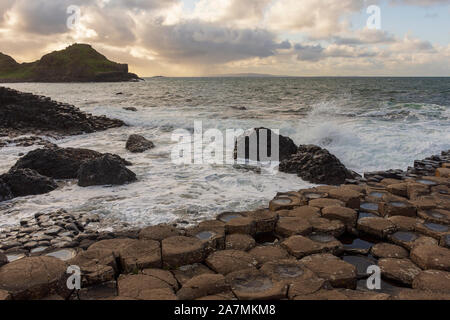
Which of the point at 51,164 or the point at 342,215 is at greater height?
the point at 51,164

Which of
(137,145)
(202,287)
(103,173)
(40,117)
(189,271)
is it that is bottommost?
(189,271)

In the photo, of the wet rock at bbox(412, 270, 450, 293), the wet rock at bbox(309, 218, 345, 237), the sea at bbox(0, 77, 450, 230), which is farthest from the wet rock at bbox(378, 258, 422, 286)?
the sea at bbox(0, 77, 450, 230)

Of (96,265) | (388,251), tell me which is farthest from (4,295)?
(388,251)

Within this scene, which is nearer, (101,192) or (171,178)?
(101,192)

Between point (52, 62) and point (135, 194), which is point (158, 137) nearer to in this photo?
point (135, 194)

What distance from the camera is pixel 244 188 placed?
745 cm

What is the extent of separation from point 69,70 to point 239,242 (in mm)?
128005

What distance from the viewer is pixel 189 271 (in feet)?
12.0

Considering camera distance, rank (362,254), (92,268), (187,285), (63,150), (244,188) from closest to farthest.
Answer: (187,285), (92,268), (362,254), (244,188), (63,150)

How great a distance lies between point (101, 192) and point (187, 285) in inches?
177

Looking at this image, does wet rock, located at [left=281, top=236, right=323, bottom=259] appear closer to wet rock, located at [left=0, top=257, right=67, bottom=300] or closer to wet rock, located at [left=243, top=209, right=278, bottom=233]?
wet rock, located at [left=243, top=209, right=278, bottom=233]

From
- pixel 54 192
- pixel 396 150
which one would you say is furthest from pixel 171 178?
pixel 396 150

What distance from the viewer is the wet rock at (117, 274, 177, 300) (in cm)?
297

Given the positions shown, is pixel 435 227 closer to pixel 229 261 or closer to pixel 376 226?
pixel 376 226
